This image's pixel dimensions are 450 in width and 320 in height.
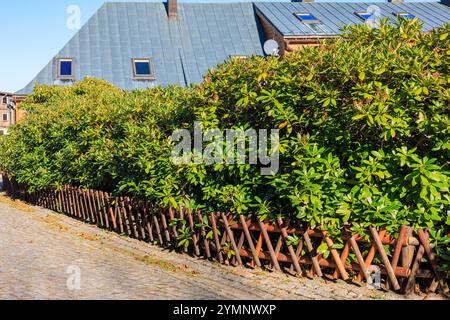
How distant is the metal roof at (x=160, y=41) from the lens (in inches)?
1129

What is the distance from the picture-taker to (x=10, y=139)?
660 inches

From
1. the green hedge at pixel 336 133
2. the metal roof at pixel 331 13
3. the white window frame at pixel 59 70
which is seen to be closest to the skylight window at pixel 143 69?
the white window frame at pixel 59 70

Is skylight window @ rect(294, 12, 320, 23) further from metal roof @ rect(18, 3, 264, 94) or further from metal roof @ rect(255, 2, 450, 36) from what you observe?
metal roof @ rect(18, 3, 264, 94)

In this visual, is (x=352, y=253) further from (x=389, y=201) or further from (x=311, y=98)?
(x=311, y=98)

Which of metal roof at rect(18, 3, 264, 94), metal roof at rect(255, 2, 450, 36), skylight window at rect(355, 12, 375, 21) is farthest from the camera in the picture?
skylight window at rect(355, 12, 375, 21)

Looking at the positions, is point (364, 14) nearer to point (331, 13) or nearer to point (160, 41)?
point (331, 13)

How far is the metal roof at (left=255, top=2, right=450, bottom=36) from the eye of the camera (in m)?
26.4

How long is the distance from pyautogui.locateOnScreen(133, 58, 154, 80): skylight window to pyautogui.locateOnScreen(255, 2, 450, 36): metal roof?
826cm

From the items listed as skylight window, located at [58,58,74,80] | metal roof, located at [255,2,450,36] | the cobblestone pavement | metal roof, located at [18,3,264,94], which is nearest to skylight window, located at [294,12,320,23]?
metal roof, located at [255,2,450,36]

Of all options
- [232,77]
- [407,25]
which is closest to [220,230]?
[232,77]

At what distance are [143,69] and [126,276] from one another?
2405 centimetres

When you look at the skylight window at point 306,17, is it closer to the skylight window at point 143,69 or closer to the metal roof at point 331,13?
the metal roof at point 331,13
